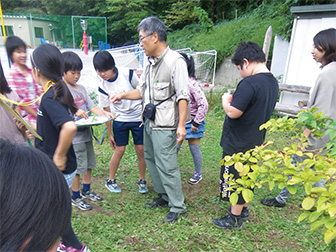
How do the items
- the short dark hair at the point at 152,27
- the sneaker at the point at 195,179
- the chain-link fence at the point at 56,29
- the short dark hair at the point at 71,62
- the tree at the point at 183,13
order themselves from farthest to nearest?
the chain-link fence at the point at 56,29
the tree at the point at 183,13
the sneaker at the point at 195,179
the short dark hair at the point at 71,62
the short dark hair at the point at 152,27

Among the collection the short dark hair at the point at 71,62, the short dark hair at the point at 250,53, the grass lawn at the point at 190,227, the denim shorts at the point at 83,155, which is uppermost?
the short dark hair at the point at 250,53

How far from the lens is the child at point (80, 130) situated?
2471 millimetres

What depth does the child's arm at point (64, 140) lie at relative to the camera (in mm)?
1712

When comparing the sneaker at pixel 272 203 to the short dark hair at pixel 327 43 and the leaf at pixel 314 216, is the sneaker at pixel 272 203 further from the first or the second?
the leaf at pixel 314 216

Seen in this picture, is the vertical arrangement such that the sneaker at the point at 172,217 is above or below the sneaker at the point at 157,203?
above

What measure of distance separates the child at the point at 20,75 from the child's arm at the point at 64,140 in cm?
143

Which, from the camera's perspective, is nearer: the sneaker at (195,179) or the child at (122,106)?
the child at (122,106)

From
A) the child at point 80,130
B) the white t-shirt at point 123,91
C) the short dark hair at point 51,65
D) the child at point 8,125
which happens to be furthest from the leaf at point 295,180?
the white t-shirt at point 123,91

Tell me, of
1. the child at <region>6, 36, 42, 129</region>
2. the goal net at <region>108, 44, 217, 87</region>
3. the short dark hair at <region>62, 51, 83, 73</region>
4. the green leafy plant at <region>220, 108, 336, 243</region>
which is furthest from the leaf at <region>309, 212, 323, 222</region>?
the goal net at <region>108, 44, 217, 87</region>

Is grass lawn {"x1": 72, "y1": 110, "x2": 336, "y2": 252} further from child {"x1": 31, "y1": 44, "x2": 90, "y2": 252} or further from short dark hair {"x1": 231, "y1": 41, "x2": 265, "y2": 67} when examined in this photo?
short dark hair {"x1": 231, "y1": 41, "x2": 265, "y2": 67}

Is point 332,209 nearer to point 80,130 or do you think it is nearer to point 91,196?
point 80,130

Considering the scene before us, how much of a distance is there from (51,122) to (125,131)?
1.29 m

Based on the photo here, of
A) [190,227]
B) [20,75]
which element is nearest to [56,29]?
[20,75]

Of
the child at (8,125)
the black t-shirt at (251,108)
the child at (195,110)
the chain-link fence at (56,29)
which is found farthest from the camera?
the chain-link fence at (56,29)
